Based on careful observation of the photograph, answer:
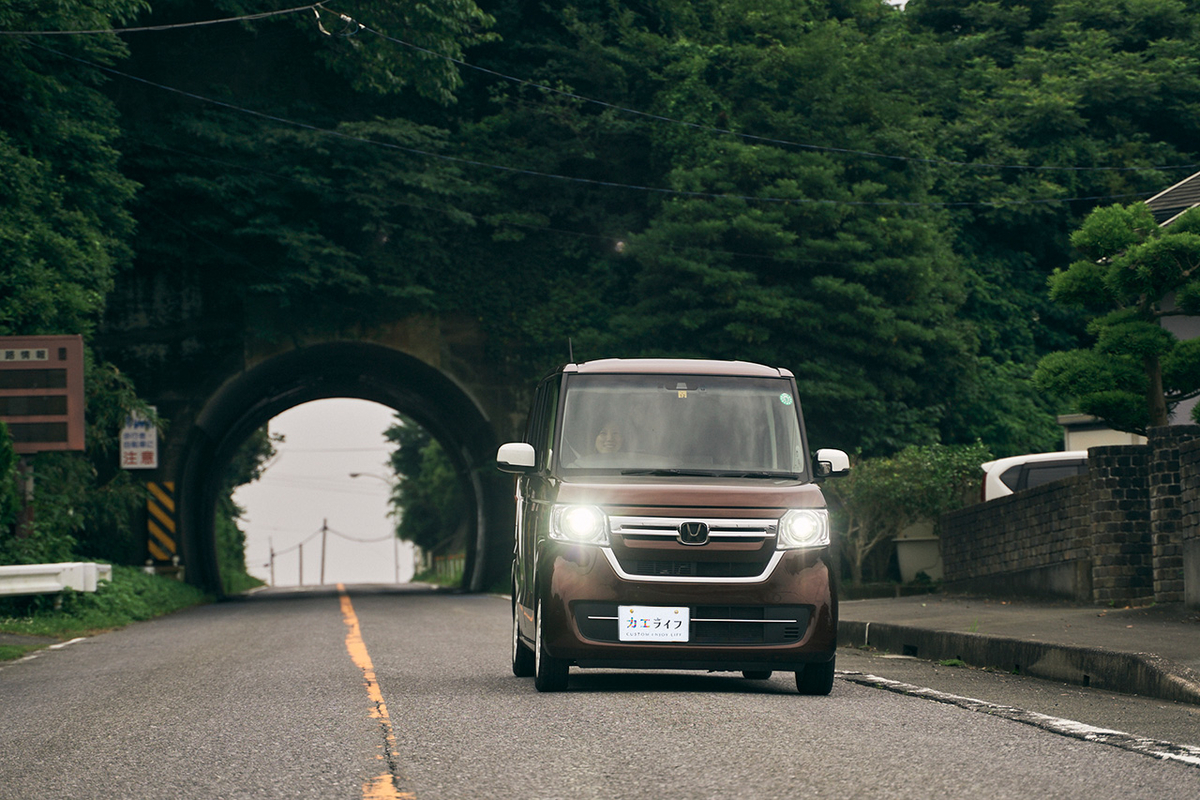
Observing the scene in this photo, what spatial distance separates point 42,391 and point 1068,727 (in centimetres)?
1679

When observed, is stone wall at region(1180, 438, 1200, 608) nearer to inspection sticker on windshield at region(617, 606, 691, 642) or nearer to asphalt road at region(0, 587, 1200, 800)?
asphalt road at region(0, 587, 1200, 800)

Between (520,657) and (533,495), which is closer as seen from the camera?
(533,495)

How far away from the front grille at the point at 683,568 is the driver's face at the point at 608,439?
96 centimetres

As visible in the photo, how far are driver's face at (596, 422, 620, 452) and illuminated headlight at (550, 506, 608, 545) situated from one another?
0.72 metres

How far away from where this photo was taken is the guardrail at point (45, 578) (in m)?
17.8

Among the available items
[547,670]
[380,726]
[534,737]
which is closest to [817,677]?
[547,670]

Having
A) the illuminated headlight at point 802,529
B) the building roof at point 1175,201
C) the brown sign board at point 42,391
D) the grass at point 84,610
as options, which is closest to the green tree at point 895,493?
the building roof at point 1175,201

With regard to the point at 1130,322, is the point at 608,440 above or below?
below

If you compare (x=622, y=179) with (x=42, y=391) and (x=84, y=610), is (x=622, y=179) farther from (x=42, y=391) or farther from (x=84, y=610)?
(x=84, y=610)

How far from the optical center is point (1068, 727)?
7.10 metres

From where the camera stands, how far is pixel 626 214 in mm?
31000

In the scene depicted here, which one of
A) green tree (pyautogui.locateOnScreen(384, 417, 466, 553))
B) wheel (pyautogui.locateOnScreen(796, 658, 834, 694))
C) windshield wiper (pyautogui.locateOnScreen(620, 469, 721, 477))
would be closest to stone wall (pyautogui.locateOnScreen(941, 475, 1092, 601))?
wheel (pyautogui.locateOnScreen(796, 658, 834, 694))

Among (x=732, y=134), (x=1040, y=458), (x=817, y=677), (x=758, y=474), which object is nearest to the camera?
(x=817, y=677)

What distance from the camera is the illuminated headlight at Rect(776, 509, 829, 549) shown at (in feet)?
27.9
